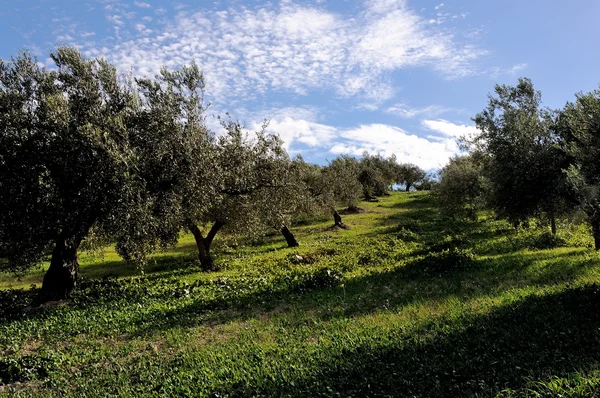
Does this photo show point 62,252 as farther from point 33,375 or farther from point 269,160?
point 269,160

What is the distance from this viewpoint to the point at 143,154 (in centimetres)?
2047

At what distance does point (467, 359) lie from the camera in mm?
10328

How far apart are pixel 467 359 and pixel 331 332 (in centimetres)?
Answer: 479

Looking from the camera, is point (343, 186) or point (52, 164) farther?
point (343, 186)

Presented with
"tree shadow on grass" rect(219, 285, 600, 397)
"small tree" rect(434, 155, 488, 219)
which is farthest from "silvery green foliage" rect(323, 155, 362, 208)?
"tree shadow on grass" rect(219, 285, 600, 397)

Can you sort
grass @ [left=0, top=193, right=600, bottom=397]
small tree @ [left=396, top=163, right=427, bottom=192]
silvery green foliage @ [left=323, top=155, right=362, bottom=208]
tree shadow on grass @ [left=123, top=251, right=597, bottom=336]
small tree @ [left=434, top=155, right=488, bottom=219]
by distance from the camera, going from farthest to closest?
small tree @ [left=396, top=163, right=427, bottom=192], silvery green foliage @ [left=323, top=155, right=362, bottom=208], small tree @ [left=434, top=155, right=488, bottom=219], tree shadow on grass @ [left=123, top=251, right=597, bottom=336], grass @ [left=0, top=193, right=600, bottom=397]

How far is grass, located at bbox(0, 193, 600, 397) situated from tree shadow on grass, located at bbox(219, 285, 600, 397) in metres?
0.05

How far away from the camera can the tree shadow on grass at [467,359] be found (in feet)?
29.8

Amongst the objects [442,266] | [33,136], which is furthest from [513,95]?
[33,136]

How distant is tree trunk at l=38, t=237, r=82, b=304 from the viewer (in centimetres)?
2022

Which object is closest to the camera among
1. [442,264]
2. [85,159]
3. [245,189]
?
[85,159]

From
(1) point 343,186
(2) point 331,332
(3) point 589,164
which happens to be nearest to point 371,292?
(2) point 331,332

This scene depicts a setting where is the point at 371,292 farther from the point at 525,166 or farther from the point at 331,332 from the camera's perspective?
the point at 525,166

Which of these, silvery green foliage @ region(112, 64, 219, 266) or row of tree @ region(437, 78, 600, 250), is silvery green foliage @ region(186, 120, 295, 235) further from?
row of tree @ region(437, 78, 600, 250)
